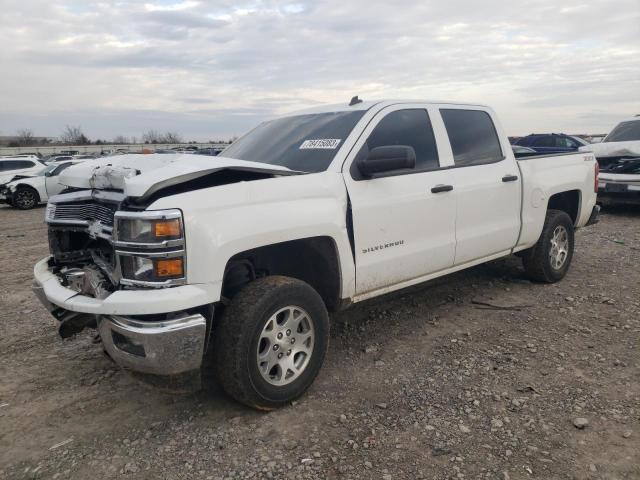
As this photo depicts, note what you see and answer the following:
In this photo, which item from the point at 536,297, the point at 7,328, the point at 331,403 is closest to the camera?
the point at 331,403

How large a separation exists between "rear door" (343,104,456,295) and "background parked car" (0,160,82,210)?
50.1 feet

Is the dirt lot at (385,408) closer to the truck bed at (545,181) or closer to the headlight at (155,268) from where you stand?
the truck bed at (545,181)

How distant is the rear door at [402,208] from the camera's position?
365 cm

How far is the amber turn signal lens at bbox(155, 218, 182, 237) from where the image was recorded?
2.66m

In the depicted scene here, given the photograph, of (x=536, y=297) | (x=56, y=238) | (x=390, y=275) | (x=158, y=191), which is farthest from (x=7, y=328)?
(x=536, y=297)

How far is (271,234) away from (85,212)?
1265 mm

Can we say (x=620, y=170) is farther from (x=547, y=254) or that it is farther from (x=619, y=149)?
(x=547, y=254)

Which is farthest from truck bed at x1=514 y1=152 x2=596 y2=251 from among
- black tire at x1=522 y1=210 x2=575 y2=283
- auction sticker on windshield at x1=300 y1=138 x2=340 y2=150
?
auction sticker on windshield at x1=300 y1=138 x2=340 y2=150

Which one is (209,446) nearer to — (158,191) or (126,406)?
(126,406)

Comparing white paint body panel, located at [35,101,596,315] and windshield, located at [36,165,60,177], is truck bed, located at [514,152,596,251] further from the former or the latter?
windshield, located at [36,165,60,177]

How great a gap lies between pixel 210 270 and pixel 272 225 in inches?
19.0

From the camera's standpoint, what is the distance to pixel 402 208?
12.7 ft

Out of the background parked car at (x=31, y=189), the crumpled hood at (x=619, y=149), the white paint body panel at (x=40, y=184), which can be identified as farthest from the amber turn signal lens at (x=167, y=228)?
the white paint body panel at (x=40, y=184)

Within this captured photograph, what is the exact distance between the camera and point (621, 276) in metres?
5.99
